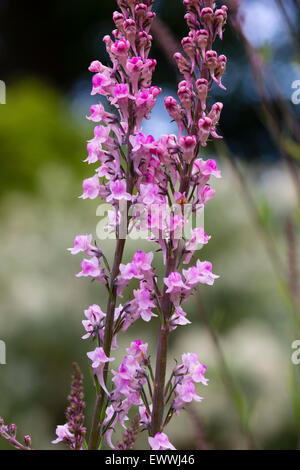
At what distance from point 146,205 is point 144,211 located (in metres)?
0.01

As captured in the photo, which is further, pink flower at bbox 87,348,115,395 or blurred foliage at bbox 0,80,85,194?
blurred foliage at bbox 0,80,85,194

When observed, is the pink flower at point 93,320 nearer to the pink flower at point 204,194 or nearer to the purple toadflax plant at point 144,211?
the purple toadflax plant at point 144,211

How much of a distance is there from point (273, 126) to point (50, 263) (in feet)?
6.73

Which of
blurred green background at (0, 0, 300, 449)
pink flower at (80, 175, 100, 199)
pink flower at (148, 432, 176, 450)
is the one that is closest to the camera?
Answer: pink flower at (148, 432, 176, 450)

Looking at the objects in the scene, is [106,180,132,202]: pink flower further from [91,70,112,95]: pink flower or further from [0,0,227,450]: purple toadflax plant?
[91,70,112,95]: pink flower

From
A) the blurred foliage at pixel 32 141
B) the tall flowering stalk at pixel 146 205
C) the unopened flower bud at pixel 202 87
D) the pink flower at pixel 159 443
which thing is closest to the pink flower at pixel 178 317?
the tall flowering stalk at pixel 146 205

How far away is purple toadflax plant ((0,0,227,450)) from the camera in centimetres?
56

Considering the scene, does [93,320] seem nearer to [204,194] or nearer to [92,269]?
[92,269]

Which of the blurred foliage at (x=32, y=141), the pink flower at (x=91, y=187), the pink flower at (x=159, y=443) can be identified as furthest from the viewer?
the blurred foliage at (x=32, y=141)

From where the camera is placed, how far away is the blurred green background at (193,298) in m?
1.23

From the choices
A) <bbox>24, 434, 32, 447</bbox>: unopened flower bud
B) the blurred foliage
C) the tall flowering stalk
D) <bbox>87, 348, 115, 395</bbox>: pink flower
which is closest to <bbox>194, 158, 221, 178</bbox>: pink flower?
the tall flowering stalk

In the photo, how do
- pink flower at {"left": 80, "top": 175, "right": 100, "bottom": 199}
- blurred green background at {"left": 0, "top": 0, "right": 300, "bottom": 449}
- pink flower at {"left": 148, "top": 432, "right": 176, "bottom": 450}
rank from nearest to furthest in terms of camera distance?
pink flower at {"left": 148, "top": 432, "right": 176, "bottom": 450}
pink flower at {"left": 80, "top": 175, "right": 100, "bottom": 199}
blurred green background at {"left": 0, "top": 0, "right": 300, "bottom": 449}

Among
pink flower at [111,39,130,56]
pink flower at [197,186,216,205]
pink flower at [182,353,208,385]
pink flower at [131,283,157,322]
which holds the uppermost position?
pink flower at [111,39,130,56]
